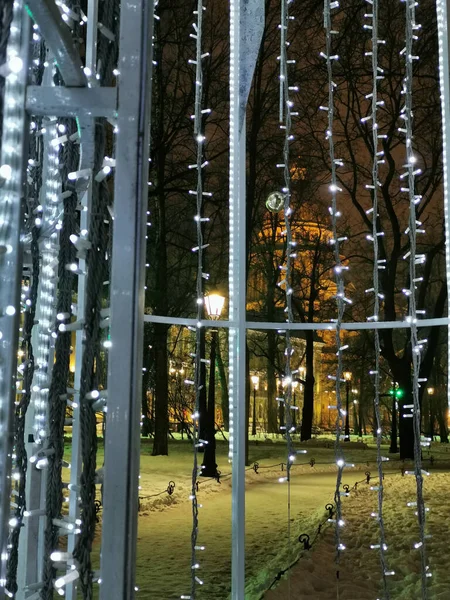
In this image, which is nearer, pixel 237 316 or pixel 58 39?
pixel 58 39

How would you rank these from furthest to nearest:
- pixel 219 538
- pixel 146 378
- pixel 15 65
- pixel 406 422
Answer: pixel 146 378
pixel 406 422
pixel 219 538
pixel 15 65

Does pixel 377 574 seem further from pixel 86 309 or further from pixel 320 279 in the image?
pixel 320 279

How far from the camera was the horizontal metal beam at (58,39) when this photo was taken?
122 cm

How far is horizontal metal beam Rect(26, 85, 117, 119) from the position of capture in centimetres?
130

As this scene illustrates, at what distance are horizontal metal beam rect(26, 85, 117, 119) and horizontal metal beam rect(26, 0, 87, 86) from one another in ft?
0.08

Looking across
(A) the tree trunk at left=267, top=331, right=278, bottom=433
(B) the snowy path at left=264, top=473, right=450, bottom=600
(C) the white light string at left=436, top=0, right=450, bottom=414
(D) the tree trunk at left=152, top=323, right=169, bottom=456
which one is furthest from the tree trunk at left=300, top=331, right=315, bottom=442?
(C) the white light string at left=436, top=0, right=450, bottom=414

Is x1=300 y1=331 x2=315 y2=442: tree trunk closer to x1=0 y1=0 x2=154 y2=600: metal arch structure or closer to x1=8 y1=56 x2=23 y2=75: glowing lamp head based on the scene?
x1=0 y1=0 x2=154 y2=600: metal arch structure

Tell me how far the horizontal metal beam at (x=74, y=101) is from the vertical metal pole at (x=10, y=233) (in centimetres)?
2

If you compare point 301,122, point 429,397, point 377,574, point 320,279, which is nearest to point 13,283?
point 377,574

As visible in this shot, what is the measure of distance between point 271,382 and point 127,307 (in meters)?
20.4

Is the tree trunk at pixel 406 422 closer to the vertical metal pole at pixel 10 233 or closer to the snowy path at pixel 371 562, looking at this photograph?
the snowy path at pixel 371 562

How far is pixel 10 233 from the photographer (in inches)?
48.7

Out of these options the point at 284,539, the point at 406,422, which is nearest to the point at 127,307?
the point at 284,539

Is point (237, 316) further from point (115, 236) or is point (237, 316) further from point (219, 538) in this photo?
point (219, 538)
